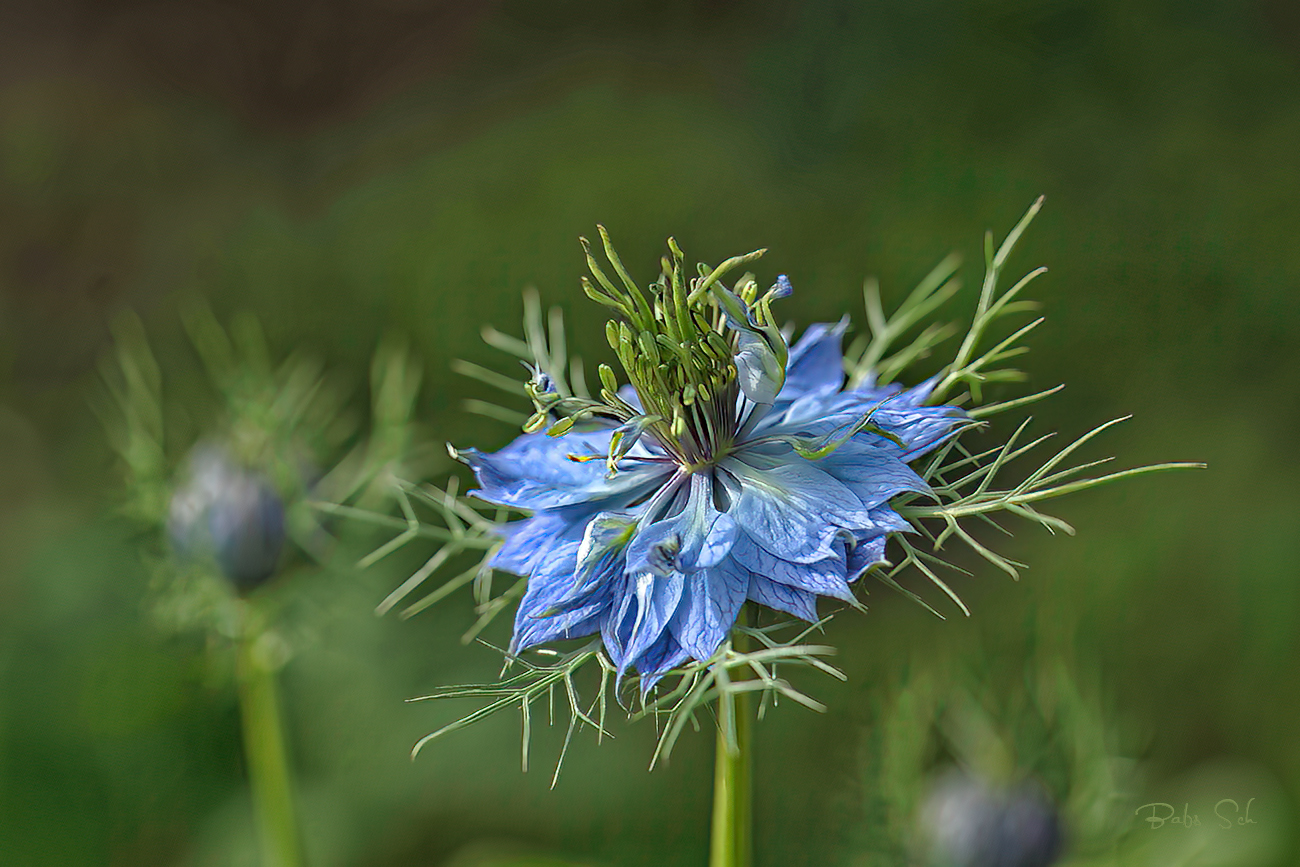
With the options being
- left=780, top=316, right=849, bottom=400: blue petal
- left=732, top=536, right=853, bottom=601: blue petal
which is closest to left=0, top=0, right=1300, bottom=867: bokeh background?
left=780, top=316, right=849, bottom=400: blue petal

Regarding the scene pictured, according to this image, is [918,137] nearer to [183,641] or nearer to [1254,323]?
[1254,323]

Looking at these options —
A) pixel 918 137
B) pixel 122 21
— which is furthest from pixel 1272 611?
pixel 122 21

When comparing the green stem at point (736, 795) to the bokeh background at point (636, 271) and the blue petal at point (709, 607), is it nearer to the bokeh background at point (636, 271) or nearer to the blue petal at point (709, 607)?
the blue petal at point (709, 607)

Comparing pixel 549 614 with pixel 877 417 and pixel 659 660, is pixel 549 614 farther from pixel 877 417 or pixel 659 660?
pixel 877 417

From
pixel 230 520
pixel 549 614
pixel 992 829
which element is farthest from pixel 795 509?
pixel 230 520

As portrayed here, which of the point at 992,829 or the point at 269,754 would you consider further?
the point at 269,754

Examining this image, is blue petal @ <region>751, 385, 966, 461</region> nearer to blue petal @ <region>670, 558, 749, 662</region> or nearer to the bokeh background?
blue petal @ <region>670, 558, 749, 662</region>
